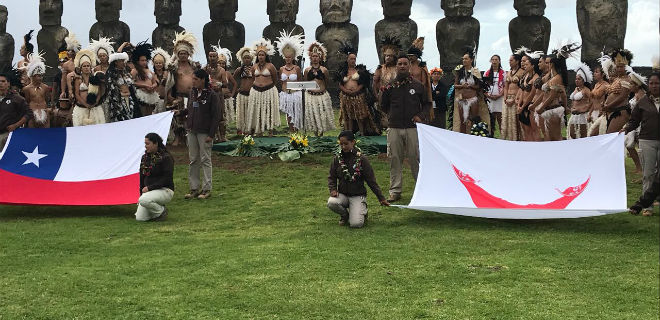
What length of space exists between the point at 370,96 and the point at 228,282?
345 inches

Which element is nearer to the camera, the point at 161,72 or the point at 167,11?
the point at 161,72

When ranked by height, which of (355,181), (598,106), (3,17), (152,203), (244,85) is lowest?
(152,203)

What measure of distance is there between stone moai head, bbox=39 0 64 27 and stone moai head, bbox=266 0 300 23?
6.28 meters

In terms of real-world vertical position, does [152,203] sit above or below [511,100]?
below

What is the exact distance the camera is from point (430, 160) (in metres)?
10.1

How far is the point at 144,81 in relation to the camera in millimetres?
14906

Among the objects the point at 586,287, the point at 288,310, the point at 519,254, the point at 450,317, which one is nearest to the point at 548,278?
the point at 586,287

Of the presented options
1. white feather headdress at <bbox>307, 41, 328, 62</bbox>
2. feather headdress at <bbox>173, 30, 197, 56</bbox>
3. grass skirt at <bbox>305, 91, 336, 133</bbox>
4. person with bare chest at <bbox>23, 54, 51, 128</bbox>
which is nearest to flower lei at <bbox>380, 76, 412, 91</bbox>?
feather headdress at <bbox>173, 30, 197, 56</bbox>

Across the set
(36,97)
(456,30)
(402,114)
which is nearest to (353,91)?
(402,114)

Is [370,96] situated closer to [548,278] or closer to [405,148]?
[405,148]

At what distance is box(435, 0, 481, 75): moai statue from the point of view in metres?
21.4

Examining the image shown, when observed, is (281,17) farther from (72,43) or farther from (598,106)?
(598,106)

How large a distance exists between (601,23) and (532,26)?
5.13 ft

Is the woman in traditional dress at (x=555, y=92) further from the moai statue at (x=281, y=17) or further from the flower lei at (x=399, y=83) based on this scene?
the moai statue at (x=281, y=17)
